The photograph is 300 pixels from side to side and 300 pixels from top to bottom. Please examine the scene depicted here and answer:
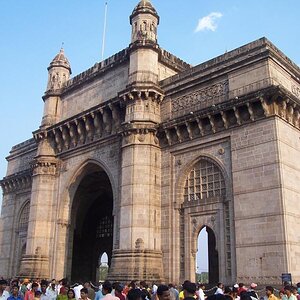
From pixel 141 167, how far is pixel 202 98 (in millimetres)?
4755

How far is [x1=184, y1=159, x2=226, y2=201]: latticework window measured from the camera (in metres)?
20.3

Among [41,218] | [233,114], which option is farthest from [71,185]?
[233,114]

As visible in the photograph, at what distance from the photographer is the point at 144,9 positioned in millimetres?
25078

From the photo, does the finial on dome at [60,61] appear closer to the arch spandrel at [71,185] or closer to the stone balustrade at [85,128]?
the stone balustrade at [85,128]

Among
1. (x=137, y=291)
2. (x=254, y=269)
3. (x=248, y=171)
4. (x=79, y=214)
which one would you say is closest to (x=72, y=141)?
(x=79, y=214)

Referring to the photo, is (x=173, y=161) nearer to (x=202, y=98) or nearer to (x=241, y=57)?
(x=202, y=98)

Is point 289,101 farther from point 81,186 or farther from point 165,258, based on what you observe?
point 81,186

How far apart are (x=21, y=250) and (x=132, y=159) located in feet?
52.2

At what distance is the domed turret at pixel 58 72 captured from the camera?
30.6m

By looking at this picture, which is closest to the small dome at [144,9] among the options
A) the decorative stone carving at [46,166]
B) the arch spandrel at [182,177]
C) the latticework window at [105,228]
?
the arch spandrel at [182,177]

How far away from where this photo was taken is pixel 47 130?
29.0 m

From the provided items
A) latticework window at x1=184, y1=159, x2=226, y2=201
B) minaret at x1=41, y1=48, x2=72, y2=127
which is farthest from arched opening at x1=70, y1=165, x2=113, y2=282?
latticework window at x1=184, y1=159, x2=226, y2=201

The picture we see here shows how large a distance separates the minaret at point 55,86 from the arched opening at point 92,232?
576 cm

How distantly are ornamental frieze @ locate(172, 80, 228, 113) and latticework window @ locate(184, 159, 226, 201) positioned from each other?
9.82ft
